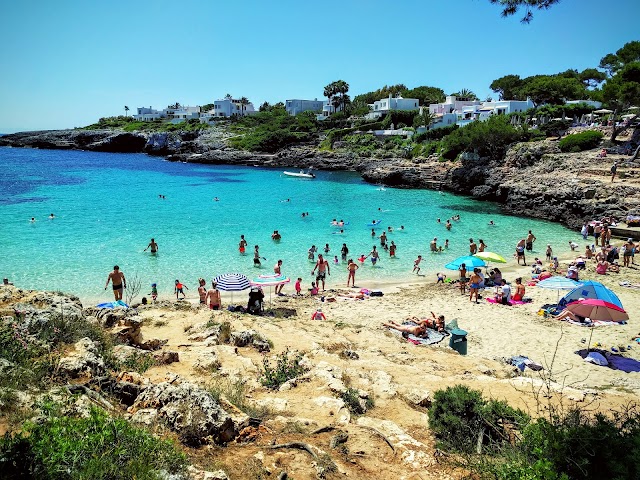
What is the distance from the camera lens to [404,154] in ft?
221

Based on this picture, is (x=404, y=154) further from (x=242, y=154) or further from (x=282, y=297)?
(x=282, y=297)

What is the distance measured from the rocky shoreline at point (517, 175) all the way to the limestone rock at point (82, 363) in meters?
34.6

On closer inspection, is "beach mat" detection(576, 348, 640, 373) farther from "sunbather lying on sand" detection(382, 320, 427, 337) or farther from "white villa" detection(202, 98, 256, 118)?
"white villa" detection(202, 98, 256, 118)

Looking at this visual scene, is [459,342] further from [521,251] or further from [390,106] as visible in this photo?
[390,106]

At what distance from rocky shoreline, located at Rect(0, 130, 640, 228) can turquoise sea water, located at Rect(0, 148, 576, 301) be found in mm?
2458

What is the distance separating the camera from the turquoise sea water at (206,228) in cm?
2083

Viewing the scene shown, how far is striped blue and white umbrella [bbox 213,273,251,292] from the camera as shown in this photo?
48.6 ft

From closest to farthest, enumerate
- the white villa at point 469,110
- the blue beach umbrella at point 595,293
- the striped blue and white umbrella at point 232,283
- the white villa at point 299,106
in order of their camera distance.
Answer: the blue beach umbrella at point 595,293 → the striped blue and white umbrella at point 232,283 → the white villa at point 469,110 → the white villa at point 299,106

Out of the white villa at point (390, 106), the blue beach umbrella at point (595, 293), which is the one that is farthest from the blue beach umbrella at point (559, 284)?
the white villa at point (390, 106)

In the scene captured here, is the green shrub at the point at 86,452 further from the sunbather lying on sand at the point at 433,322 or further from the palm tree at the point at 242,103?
the palm tree at the point at 242,103

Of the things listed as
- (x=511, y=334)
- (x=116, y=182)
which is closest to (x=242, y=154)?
(x=116, y=182)

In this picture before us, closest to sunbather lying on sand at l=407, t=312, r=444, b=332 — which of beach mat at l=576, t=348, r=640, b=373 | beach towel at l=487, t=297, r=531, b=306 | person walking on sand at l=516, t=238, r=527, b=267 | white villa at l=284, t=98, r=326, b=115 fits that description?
beach mat at l=576, t=348, r=640, b=373

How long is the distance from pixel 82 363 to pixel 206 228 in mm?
24751

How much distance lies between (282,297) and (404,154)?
54551 millimetres
